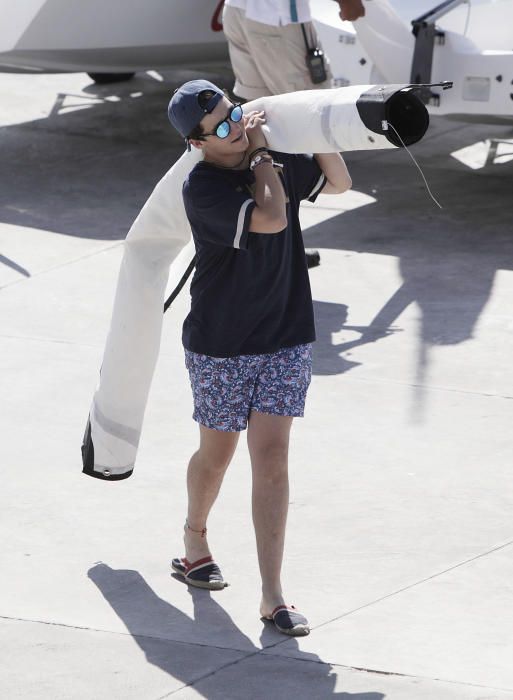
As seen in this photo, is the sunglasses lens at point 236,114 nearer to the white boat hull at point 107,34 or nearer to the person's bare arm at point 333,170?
the person's bare arm at point 333,170

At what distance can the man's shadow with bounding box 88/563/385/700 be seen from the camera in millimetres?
4023

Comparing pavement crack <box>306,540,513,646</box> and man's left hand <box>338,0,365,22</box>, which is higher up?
man's left hand <box>338,0,365,22</box>

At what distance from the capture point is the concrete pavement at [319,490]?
4.17 m

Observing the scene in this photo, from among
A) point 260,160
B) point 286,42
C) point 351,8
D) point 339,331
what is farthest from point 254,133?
point 351,8

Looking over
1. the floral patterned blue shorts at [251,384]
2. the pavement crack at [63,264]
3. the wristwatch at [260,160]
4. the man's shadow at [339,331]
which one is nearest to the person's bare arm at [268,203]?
the wristwatch at [260,160]

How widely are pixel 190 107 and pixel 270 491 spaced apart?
1176 mm

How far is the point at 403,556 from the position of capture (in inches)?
191

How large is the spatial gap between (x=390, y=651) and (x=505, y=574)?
65 cm

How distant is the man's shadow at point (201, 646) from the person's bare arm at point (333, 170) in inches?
53.7

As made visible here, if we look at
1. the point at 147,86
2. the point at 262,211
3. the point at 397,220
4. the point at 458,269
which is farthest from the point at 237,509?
the point at 147,86

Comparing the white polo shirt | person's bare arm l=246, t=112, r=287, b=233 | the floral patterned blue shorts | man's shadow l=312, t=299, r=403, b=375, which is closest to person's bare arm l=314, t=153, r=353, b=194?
person's bare arm l=246, t=112, r=287, b=233

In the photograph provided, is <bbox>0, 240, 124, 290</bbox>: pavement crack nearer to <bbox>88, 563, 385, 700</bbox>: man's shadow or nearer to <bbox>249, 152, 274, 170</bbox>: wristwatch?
<bbox>88, 563, 385, 700</bbox>: man's shadow

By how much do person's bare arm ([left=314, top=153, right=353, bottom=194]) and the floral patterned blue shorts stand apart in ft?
1.75

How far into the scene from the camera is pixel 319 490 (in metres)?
5.39
